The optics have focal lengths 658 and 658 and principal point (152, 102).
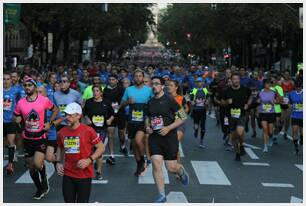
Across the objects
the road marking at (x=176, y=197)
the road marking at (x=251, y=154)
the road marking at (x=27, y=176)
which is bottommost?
the road marking at (x=251, y=154)

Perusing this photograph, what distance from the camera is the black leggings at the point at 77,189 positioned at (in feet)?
22.7

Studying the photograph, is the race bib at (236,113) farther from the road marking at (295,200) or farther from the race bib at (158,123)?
the race bib at (158,123)

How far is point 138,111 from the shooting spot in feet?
35.5

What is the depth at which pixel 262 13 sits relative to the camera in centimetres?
3834

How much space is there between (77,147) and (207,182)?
3.67 m

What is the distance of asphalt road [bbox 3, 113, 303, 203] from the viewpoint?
891cm

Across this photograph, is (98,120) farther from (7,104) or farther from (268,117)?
(268,117)

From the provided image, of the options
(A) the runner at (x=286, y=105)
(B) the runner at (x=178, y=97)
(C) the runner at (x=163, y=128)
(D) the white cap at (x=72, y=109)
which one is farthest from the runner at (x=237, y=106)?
(D) the white cap at (x=72, y=109)

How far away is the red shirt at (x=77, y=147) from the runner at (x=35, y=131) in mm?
1915

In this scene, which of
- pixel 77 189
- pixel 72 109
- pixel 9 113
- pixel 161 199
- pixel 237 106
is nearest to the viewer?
pixel 72 109

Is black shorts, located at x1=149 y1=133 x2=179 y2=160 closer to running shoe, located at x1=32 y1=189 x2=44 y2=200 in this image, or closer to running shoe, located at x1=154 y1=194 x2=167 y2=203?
running shoe, located at x1=154 y1=194 x2=167 y2=203

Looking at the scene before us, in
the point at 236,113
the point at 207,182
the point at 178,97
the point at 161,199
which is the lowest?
the point at 207,182

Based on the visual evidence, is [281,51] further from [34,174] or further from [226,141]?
[34,174]

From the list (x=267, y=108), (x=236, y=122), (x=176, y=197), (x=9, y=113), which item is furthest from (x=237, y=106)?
(x=9, y=113)
